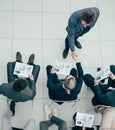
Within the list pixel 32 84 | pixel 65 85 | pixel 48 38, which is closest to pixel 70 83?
pixel 65 85

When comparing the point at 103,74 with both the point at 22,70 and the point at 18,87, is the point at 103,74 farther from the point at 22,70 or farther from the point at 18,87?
the point at 18,87

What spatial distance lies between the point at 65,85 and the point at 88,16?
0.87m

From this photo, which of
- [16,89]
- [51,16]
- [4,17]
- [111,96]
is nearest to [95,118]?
[111,96]

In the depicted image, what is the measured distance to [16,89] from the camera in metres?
3.30

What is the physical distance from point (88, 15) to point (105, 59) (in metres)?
1.13

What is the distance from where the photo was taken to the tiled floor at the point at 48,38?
13.4 feet

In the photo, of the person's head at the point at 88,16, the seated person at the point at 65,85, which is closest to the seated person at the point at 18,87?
the seated person at the point at 65,85

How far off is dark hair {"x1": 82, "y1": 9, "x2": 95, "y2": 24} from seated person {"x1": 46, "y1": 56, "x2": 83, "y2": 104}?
2.06 ft

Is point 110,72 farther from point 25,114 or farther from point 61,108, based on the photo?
point 25,114

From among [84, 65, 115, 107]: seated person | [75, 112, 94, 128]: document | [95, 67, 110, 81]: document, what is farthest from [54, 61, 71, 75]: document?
[75, 112, 94, 128]: document

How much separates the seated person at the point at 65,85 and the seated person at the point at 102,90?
0.22 meters

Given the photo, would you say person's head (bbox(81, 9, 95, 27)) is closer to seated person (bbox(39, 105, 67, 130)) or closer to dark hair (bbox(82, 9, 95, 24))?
dark hair (bbox(82, 9, 95, 24))

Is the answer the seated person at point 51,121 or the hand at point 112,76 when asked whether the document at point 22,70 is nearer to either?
the seated person at point 51,121

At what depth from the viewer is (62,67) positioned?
3.99 meters
